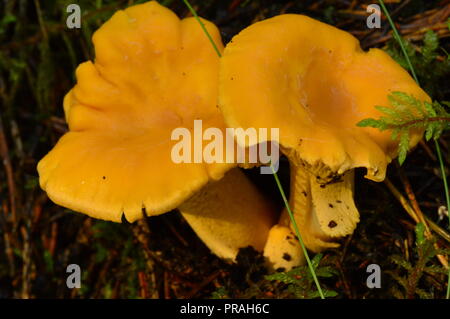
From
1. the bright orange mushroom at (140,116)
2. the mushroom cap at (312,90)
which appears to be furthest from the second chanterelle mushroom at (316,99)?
the bright orange mushroom at (140,116)

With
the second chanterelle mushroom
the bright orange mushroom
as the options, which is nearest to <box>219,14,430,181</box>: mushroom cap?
the second chanterelle mushroom

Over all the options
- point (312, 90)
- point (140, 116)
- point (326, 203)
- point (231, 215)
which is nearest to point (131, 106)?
point (140, 116)

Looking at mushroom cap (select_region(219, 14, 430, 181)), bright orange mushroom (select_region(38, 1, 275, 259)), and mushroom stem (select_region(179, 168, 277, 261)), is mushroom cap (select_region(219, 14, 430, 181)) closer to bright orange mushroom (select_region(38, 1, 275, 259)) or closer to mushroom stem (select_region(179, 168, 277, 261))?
bright orange mushroom (select_region(38, 1, 275, 259))

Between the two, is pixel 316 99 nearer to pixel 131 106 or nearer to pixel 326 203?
pixel 326 203

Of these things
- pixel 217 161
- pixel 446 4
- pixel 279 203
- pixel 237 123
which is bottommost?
pixel 279 203

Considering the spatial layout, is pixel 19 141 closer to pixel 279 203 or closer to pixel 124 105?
pixel 124 105

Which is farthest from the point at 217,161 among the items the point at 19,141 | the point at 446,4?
the point at 19,141
